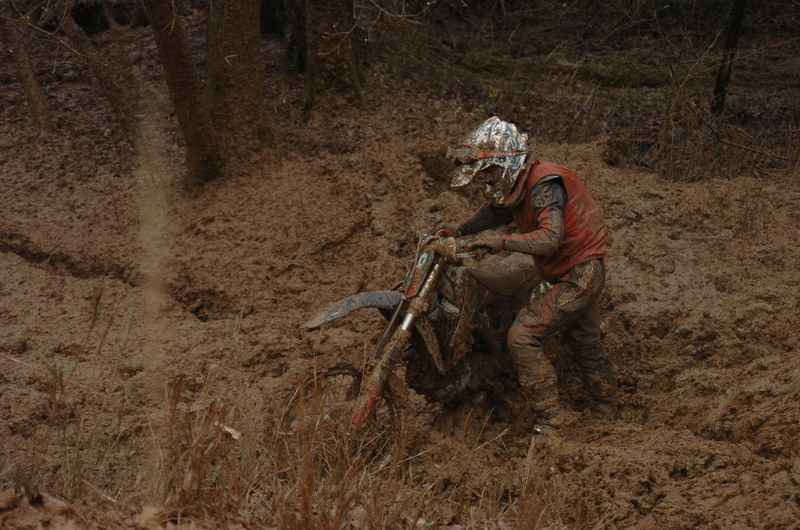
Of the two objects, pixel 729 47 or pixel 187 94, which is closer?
pixel 187 94

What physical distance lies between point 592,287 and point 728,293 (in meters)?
2.17

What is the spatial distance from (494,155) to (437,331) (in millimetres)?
1272

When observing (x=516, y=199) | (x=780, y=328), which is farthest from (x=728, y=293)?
(x=516, y=199)

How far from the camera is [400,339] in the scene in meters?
4.80

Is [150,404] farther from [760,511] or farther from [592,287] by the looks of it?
[760,511]

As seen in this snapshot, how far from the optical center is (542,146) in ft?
30.0

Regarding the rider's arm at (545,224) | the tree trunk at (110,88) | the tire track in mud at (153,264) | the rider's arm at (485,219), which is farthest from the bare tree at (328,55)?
the rider's arm at (545,224)

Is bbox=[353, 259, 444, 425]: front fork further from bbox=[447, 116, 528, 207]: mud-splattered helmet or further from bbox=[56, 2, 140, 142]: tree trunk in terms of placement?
bbox=[56, 2, 140, 142]: tree trunk

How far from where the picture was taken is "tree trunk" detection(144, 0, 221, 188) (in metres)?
7.99

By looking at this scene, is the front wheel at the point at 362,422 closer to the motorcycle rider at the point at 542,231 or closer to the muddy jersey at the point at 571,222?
the motorcycle rider at the point at 542,231

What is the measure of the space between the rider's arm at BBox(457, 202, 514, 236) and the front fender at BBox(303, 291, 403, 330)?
0.90m

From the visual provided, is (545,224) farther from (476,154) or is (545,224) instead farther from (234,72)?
(234,72)

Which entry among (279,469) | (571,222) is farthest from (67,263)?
(571,222)

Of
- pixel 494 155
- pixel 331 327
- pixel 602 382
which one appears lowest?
pixel 331 327
